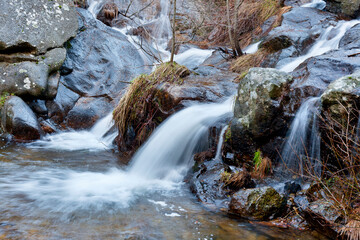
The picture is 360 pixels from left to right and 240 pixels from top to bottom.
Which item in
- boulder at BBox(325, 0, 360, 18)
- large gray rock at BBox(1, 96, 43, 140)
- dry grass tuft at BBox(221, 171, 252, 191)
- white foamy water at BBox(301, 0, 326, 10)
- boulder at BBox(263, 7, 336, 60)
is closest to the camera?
dry grass tuft at BBox(221, 171, 252, 191)

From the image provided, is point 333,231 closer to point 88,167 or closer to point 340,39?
point 88,167

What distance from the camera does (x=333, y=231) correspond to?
2621 millimetres

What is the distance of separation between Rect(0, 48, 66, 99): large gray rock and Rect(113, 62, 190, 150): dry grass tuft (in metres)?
2.13

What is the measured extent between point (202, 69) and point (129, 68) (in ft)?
8.76

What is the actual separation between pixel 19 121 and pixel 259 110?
470 centimetres

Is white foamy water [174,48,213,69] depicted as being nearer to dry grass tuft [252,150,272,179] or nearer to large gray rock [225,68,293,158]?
large gray rock [225,68,293,158]

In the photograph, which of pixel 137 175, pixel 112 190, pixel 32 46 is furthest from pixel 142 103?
pixel 32 46

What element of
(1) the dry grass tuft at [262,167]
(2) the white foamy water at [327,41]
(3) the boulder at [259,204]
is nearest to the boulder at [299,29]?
(2) the white foamy water at [327,41]

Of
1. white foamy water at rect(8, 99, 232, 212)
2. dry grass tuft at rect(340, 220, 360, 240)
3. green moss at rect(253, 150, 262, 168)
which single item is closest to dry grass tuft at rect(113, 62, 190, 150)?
white foamy water at rect(8, 99, 232, 212)

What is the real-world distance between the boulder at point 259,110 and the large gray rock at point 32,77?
473 cm

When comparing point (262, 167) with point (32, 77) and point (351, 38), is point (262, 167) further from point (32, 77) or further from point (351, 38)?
point (32, 77)

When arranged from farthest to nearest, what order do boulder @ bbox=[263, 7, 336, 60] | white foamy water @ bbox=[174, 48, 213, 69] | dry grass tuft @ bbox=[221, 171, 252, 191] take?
white foamy water @ bbox=[174, 48, 213, 69], boulder @ bbox=[263, 7, 336, 60], dry grass tuft @ bbox=[221, 171, 252, 191]

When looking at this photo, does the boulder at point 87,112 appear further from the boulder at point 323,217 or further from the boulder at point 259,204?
the boulder at point 323,217

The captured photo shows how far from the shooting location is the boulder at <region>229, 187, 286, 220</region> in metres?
3.03
